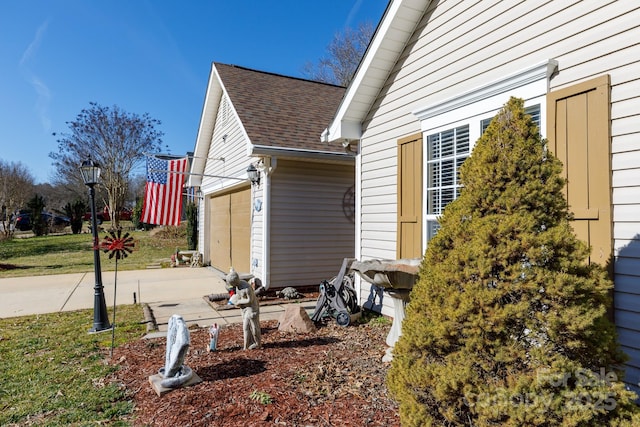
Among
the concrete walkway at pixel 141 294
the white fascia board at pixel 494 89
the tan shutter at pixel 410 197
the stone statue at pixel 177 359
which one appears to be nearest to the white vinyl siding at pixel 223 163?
the concrete walkway at pixel 141 294

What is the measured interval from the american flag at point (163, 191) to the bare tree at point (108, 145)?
13.7 m

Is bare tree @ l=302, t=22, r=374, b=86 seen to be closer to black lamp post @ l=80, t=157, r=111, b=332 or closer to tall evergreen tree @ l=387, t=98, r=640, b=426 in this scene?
black lamp post @ l=80, t=157, r=111, b=332

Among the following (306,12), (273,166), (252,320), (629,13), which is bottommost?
(252,320)

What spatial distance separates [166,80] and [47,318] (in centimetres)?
1494

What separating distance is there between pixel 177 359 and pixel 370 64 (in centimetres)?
478

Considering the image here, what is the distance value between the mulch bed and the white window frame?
74.5 inches

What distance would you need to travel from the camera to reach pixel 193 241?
1617 centimetres

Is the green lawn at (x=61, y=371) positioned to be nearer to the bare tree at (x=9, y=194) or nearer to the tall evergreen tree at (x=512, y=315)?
the tall evergreen tree at (x=512, y=315)

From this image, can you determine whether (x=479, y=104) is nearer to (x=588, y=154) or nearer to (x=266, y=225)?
(x=588, y=154)

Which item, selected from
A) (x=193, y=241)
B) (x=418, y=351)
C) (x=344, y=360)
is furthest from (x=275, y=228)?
(x=193, y=241)

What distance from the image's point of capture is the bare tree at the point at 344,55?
2006cm

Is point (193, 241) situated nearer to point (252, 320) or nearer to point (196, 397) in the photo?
point (252, 320)

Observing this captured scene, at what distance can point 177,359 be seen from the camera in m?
3.44

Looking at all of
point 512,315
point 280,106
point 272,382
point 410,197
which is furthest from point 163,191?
point 512,315
